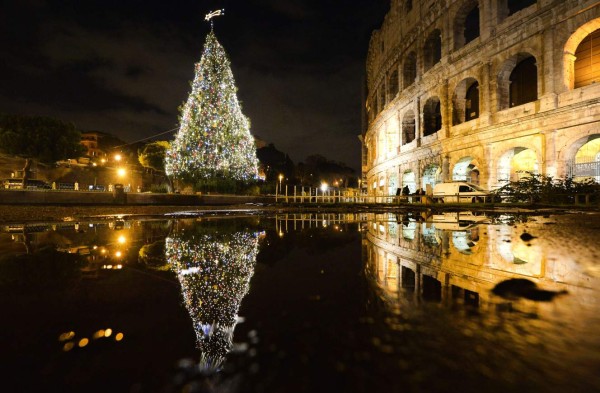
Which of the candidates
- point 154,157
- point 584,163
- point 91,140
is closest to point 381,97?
point 584,163

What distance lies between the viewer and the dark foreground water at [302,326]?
79 cm

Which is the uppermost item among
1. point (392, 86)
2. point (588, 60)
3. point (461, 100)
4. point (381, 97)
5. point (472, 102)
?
point (392, 86)

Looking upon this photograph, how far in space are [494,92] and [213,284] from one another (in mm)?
22168

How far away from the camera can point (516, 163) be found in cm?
2250

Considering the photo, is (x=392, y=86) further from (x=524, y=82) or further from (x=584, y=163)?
(x=584, y=163)

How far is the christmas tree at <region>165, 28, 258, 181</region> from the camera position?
23.1 meters

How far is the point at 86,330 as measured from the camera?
1108 mm

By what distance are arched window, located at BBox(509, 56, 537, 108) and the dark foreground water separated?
22.6m

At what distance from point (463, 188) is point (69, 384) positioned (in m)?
20.1

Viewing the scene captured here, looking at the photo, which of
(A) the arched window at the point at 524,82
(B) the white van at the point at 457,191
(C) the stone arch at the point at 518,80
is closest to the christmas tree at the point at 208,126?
(B) the white van at the point at 457,191

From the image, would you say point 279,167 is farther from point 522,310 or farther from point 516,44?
point 522,310

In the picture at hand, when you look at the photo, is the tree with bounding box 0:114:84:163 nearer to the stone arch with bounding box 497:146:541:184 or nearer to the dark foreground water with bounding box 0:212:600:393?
the dark foreground water with bounding box 0:212:600:393

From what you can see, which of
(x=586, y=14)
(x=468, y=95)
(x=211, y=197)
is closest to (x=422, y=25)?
(x=468, y=95)

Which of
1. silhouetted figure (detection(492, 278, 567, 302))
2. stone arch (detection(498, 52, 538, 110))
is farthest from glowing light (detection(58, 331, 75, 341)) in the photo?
stone arch (detection(498, 52, 538, 110))
